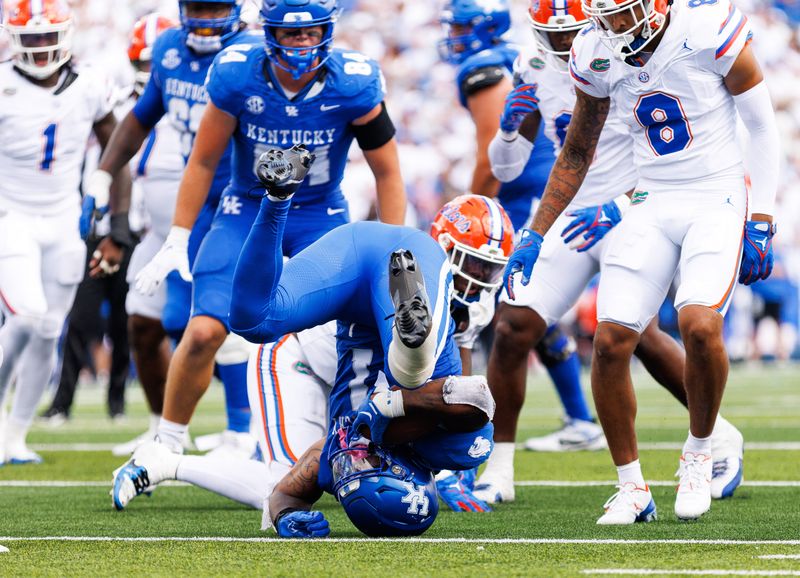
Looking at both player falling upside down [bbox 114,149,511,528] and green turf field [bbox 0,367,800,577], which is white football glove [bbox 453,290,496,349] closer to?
player falling upside down [bbox 114,149,511,528]

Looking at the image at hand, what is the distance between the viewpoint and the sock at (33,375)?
7133 mm

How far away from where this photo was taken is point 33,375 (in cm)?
713

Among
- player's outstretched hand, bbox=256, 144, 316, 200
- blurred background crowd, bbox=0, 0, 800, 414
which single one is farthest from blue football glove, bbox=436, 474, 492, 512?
blurred background crowd, bbox=0, 0, 800, 414

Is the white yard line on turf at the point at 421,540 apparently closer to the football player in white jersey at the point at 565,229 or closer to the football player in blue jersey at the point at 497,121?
the football player in white jersey at the point at 565,229

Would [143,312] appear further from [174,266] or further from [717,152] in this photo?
[717,152]

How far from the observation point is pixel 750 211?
4609 millimetres

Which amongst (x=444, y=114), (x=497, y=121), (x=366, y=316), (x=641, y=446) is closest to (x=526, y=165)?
(x=497, y=121)

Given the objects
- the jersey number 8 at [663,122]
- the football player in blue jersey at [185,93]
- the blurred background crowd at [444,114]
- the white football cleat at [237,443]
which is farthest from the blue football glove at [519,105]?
the blurred background crowd at [444,114]

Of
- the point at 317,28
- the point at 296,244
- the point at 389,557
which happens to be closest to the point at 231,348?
the point at 296,244

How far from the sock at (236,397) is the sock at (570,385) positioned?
155 cm

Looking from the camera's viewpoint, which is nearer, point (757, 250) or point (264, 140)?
point (757, 250)

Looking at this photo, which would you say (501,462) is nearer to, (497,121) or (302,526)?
(302,526)

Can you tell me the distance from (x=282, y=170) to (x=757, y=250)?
1.68 meters

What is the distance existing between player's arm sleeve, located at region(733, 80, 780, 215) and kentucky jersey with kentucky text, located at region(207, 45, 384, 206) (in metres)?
1.48
